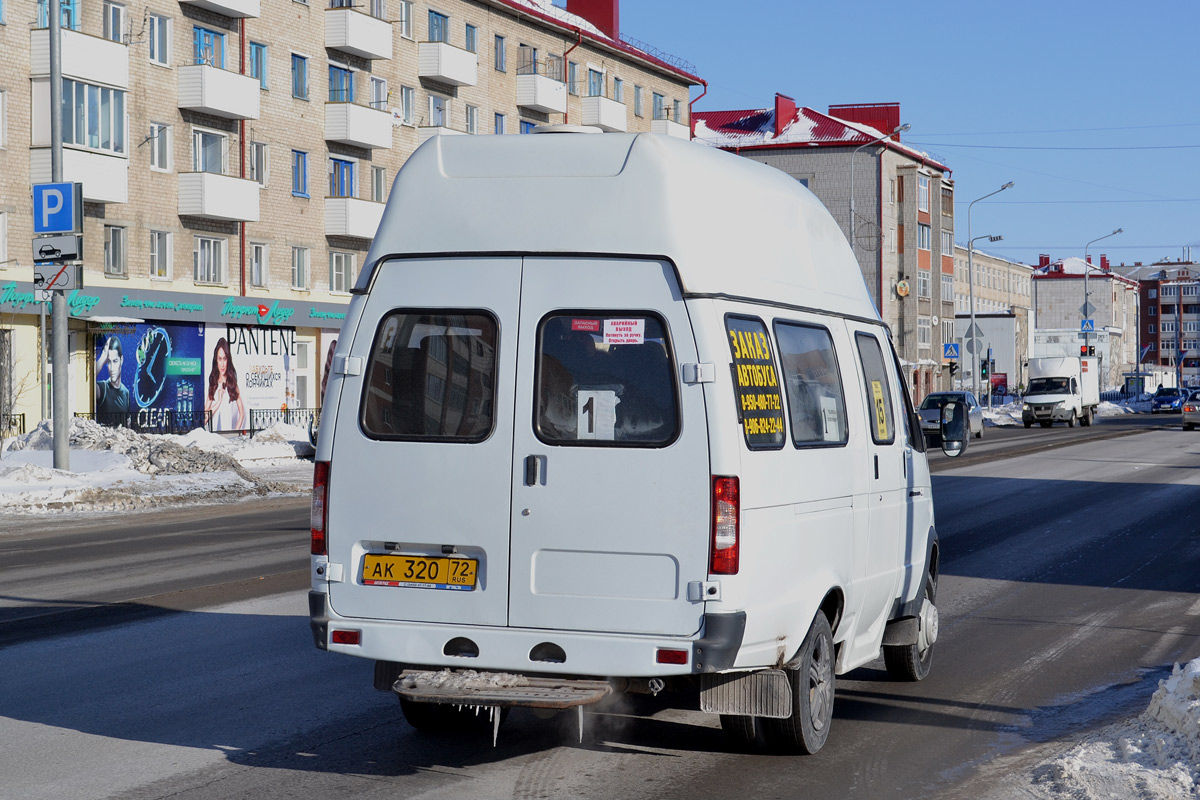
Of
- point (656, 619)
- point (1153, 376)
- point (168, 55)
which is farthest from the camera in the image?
point (1153, 376)

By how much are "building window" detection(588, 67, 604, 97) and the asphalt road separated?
4582cm

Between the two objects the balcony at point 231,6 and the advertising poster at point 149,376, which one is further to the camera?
the balcony at point 231,6

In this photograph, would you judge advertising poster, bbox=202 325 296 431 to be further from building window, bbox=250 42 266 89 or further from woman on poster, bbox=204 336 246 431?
building window, bbox=250 42 266 89

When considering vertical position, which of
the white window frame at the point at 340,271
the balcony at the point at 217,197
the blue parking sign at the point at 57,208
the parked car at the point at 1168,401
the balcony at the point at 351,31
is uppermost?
the balcony at the point at 351,31

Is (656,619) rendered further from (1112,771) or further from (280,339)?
(280,339)

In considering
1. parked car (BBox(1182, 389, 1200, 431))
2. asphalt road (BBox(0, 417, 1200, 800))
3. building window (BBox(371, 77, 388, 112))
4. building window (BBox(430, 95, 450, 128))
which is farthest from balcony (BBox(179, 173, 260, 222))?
parked car (BBox(1182, 389, 1200, 431))

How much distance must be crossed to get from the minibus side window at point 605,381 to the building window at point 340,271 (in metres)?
40.4

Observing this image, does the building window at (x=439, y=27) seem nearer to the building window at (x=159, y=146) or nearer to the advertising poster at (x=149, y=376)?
the building window at (x=159, y=146)

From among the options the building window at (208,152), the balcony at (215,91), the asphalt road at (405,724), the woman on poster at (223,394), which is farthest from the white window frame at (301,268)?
the asphalt road at (405,724)

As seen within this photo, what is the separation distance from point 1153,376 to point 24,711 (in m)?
148

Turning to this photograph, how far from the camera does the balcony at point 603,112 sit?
185ft

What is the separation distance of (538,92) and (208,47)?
15.9m

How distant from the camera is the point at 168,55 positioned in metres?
38.3

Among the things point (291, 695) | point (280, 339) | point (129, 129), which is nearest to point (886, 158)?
point (280, 339)
